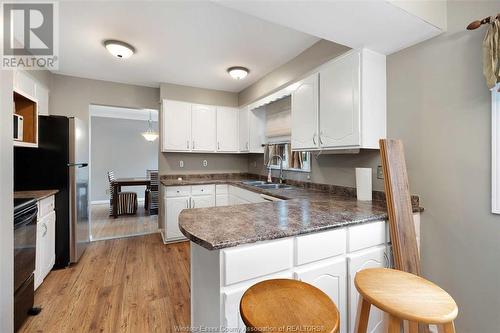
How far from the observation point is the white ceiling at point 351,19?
4.33 ft

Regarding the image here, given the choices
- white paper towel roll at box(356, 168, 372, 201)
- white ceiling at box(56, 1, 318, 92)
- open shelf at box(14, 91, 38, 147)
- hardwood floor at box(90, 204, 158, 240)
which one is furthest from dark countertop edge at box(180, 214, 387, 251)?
hardwood floor at box(90, 204, 158, 240)

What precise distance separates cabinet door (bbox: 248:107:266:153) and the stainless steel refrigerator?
2376mm

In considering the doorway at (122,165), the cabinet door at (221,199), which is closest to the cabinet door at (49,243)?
the cabinet door at (221,199)

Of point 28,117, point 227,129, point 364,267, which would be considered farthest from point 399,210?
point 28,117

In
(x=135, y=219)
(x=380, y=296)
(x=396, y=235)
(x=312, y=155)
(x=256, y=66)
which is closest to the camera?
(x=380, y=296)

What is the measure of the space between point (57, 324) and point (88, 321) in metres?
0.22

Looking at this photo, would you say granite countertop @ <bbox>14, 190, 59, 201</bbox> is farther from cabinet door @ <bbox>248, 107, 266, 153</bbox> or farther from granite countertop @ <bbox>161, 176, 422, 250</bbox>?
cabinet door @ <bbox>248, 107, 266, 153</bbox>

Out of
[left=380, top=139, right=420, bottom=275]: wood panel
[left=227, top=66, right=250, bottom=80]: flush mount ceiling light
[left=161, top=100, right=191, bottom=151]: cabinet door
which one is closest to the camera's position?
[left=380, top=139, right=420, bottom=275]: wood panel

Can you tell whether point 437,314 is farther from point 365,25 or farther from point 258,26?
point 258,26

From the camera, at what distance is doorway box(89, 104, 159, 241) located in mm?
5082

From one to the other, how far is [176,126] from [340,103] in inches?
103

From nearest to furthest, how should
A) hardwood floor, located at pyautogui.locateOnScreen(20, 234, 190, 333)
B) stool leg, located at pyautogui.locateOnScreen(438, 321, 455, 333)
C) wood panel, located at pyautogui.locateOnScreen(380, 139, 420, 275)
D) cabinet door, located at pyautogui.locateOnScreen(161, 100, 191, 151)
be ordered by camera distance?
stool leg, located at pyautogui.locateOnScreen(438, 321, 455, 333)
wood panel, located at pyautogui.locateOnScreen(380, 139, 420, 275)
hardwood floor, located at pyautogui.locateOnScreen(20, 234, 190, 333)
cabinet door, located at pyautogui.locateOnScreen(161, 100, 191, 151)

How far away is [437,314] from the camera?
32.9 inches

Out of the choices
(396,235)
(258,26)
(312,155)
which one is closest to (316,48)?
(258,26)
